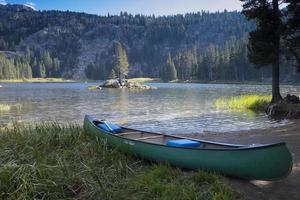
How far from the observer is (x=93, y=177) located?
9594 millimetres

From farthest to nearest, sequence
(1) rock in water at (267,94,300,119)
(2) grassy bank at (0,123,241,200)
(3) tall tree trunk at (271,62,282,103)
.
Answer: (3) tall tree trunk at (271,62,282,103) → (1) rock in water at (267,94,300,119) → (2) grassy bank at (0,123,241,200)

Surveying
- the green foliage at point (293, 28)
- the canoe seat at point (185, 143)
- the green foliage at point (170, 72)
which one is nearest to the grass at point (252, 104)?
the green foliage at point (293, 28)

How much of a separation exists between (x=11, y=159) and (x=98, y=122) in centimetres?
559

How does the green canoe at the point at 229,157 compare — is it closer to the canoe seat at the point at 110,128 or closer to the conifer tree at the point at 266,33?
the canoe seat at the point at 110,128

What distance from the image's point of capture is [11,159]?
10383 millimetres

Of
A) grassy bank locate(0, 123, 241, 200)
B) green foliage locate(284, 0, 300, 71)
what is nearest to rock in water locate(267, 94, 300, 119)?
green foliage locate(284, 0, 300, 71)

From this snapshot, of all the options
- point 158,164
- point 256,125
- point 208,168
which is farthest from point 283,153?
point 256,125

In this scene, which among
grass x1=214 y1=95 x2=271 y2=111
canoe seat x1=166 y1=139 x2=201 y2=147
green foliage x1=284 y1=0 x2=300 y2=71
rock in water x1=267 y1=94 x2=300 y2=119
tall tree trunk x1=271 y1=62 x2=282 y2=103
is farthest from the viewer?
grass x1=214 y1=95 x2=271 y2=111

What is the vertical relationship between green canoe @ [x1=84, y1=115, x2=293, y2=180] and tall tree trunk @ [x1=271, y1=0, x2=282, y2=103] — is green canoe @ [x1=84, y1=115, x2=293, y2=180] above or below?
below

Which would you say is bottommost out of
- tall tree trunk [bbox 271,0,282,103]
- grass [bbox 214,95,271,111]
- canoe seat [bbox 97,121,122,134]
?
grass [bbox 214,95,271,111]

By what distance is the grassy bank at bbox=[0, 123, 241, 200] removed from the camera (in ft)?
28.3

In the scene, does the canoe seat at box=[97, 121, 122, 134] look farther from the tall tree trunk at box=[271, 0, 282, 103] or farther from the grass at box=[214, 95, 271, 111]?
the grass at box=[214, 95, 271, 111]

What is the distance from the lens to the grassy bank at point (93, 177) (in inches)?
340

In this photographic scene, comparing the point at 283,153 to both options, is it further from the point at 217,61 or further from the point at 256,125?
the point at 217,61
